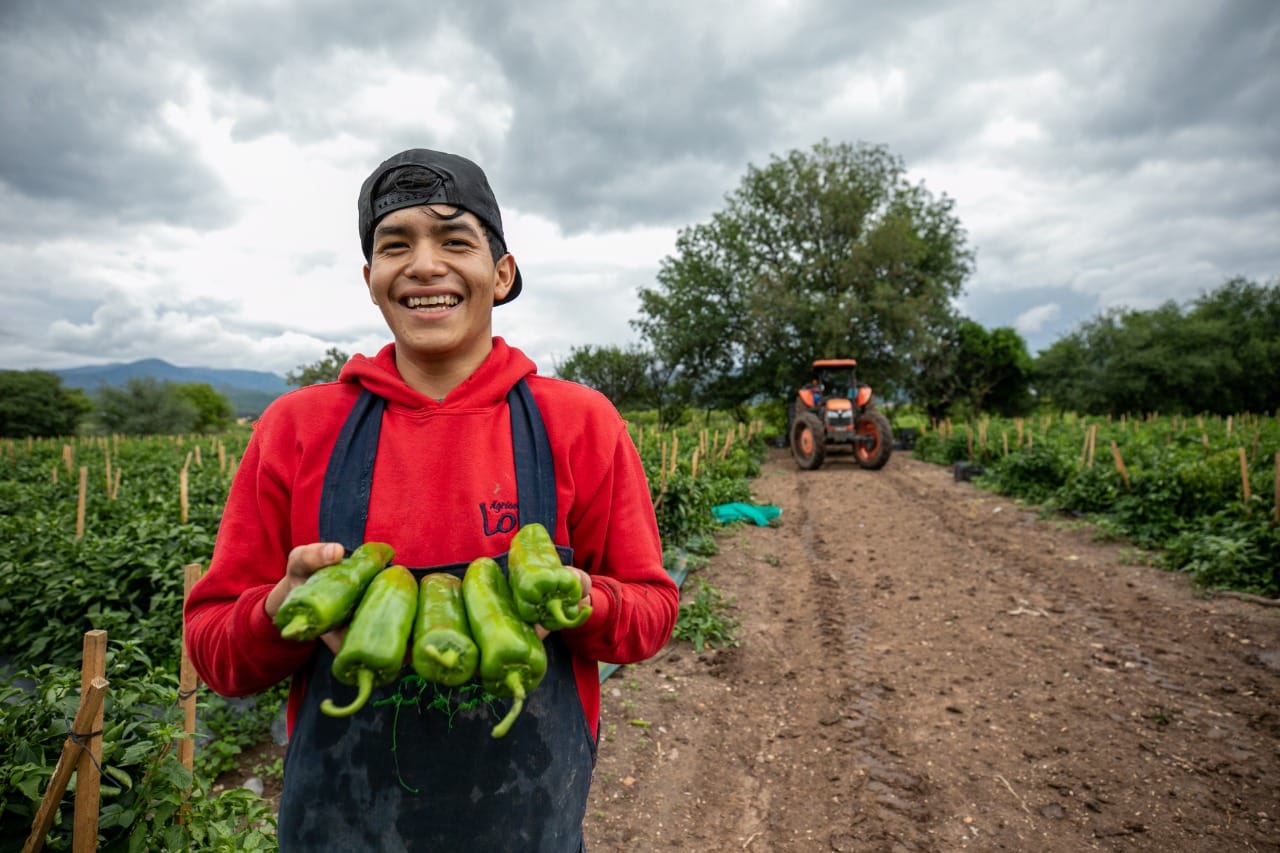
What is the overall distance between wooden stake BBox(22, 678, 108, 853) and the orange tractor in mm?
15277

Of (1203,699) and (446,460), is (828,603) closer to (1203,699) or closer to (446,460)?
Result: (1203,699)

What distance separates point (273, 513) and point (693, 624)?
503 centimetres

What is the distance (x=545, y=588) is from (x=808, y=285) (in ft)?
84.5

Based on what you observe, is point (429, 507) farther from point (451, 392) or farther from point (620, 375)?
point (620, 375)

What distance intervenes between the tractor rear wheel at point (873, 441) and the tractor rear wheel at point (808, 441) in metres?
0.95

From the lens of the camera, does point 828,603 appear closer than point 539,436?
No

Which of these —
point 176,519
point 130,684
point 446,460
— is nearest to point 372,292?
point 446,460

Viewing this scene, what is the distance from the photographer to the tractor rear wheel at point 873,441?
1582cm

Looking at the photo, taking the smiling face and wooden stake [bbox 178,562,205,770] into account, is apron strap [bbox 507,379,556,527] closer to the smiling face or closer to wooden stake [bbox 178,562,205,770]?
the smiling face

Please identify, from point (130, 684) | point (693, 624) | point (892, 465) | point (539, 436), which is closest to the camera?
point (539, 436)

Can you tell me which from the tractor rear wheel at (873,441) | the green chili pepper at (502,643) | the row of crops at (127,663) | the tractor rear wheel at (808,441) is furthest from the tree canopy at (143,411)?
the green chili pepper at (502,643)

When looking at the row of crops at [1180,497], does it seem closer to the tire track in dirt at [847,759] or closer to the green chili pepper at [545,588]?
the tire track in dirt at [847,759]

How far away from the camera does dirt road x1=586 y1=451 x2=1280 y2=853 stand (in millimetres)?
3506

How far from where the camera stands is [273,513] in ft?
5.03
